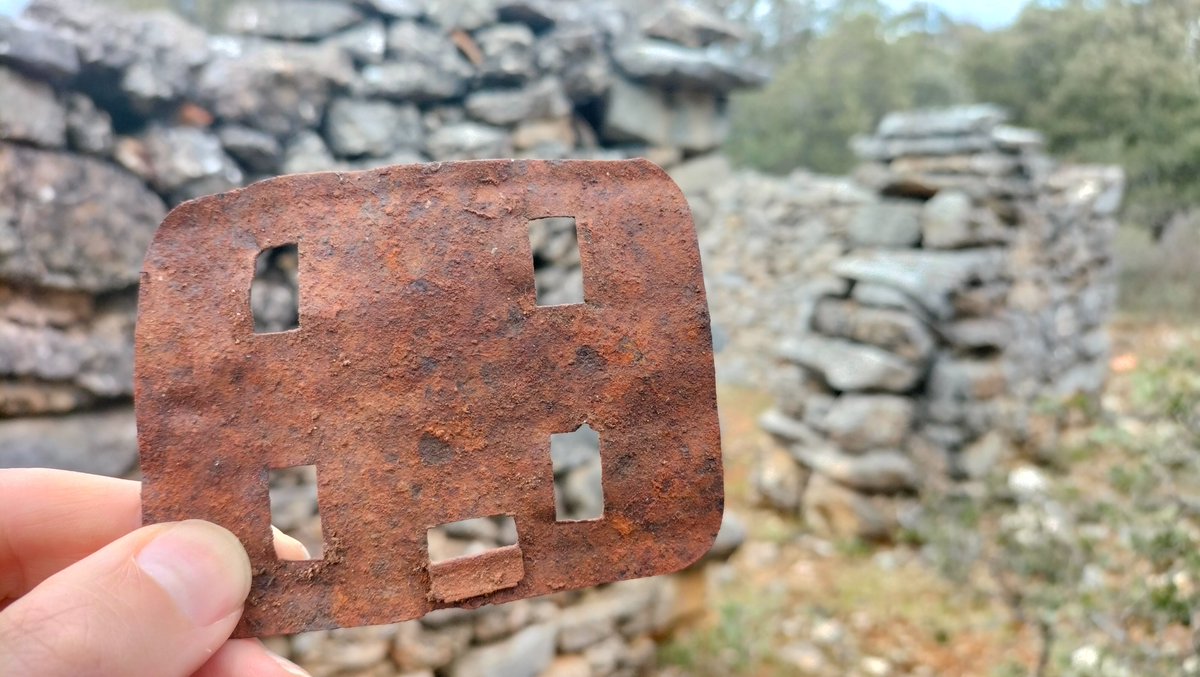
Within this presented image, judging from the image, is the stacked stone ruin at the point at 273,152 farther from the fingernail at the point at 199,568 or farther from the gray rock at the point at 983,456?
the gray rock at the point at 983,456

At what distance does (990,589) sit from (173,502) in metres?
3.16

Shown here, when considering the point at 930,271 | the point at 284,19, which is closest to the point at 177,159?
the point at 284,19

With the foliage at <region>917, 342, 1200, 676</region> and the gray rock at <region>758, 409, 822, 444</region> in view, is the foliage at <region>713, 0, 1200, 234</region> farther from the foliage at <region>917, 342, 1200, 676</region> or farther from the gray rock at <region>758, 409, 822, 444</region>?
the gray rock at <region>758, 409, 822, 444</region>

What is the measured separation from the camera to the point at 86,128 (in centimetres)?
208

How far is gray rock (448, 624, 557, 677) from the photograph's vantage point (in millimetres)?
2234

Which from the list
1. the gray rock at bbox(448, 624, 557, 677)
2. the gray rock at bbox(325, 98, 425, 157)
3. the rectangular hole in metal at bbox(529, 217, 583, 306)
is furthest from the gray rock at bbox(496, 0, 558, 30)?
the gray rock at bbox(448, 624, 557, 677)

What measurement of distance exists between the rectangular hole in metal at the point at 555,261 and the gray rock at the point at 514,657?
1143 millimetres

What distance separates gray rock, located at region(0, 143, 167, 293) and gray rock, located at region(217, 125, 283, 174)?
311mm

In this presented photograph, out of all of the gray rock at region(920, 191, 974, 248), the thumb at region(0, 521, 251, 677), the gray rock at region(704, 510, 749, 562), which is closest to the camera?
the thumb at region(0, 521, 251, 677)

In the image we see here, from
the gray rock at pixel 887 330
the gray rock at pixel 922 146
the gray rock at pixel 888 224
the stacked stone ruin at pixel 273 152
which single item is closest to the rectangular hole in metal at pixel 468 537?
the stacked stone ruin at pixel 273 152

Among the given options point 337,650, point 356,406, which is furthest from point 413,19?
point 356,406

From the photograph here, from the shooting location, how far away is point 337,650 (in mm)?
2125

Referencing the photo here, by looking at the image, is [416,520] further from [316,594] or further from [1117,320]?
[1117,320]

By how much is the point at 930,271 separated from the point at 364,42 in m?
2.78
